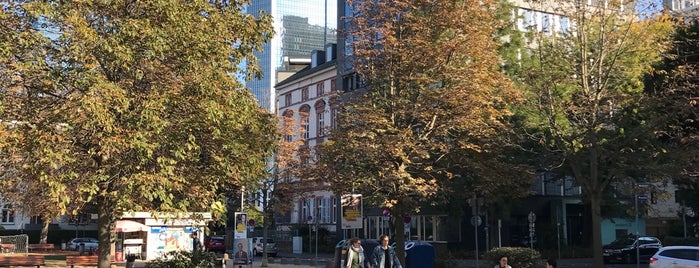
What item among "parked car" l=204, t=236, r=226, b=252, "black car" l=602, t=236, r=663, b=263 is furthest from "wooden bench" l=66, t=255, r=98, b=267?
"black car" l=602, t=236, r=663, b=263

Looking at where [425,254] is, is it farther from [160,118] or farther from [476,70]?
[160,118]

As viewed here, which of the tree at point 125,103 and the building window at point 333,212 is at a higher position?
the tree at point 125,103

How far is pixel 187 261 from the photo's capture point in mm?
18047

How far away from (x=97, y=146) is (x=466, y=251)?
1298 inches

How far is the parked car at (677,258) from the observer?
23219mm

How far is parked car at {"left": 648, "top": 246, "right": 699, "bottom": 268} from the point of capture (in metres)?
23.2

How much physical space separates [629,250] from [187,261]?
27.9 metres

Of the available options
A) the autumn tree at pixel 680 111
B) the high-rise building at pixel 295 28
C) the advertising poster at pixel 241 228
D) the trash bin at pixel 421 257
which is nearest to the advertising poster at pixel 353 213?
the trash bin at pixel 421 257

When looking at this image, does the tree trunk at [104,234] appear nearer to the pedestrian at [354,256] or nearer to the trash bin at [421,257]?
the pedestrian at [354,256]

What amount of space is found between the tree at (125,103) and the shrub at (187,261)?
8.70ft

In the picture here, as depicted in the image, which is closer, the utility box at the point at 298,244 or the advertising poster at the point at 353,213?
the advertising poster at the point at 353,213

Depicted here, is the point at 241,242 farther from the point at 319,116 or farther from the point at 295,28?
the point at 295,28

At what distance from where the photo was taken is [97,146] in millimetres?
13305

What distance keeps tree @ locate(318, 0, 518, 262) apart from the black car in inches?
675
